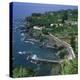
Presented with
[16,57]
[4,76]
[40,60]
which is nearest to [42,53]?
[40,60]

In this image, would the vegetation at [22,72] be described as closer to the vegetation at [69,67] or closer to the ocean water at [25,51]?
the ocean water at [25,51]

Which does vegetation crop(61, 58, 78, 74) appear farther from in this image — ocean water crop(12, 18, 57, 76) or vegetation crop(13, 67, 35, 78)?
vegetation crop(13, 67, 35, 78)

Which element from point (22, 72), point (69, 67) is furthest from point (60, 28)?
point (22, 72)

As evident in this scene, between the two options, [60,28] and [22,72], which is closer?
[22,72]

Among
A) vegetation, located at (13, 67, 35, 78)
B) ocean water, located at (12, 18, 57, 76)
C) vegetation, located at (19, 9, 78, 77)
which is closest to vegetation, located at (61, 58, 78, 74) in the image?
vegetation, located at (19, 9, 78, 77)

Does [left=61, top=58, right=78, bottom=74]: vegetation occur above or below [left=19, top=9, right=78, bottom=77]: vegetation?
below

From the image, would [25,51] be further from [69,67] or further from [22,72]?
[69,67]

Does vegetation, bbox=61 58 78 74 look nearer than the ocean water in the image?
No

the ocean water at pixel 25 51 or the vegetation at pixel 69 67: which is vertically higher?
the ocean water at pixel 25 51

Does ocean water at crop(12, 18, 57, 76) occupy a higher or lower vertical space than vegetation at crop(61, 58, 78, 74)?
higher

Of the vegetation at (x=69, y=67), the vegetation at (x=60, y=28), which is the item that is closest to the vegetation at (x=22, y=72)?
the vegetation at (x=60, y=28)

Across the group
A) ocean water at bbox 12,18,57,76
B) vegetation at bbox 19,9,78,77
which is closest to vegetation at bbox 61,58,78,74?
vegetation at bbox 19,9,78,77

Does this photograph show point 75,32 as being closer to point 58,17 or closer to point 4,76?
point 58,17
